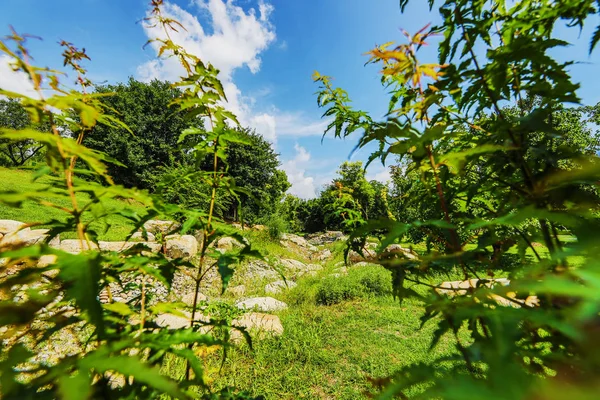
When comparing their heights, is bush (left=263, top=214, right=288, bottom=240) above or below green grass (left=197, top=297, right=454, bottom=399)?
above

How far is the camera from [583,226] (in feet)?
1.58

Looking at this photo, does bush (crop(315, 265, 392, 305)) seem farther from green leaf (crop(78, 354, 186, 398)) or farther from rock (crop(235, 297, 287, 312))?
green leaf (crop(78, 354, 186, 398))

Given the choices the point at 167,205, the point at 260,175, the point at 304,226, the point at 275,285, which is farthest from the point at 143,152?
the point at 167,205

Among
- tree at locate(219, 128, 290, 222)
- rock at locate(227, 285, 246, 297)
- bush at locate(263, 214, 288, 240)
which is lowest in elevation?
rock at locate(227, 285, 246, 297)

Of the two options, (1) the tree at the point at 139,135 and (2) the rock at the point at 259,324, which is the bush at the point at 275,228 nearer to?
(2) the rock at the point at 259,324

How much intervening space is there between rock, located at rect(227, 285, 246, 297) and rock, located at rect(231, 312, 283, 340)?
1875 millimetres

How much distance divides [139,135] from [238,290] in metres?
21.2

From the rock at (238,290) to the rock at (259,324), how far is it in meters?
1.87

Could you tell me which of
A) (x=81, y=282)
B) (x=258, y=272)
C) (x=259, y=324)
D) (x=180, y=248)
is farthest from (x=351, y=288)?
(x=81, y=282)

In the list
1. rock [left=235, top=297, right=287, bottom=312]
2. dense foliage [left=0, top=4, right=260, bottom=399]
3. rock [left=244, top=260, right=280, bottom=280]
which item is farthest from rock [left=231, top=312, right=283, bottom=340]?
rock [left=244, top=260, right=280, bottom=280]

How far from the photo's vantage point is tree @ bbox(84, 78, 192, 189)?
2038cm

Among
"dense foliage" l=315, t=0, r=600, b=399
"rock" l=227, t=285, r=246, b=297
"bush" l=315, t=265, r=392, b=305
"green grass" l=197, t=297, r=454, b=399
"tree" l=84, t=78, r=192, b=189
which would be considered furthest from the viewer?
"tree" l=84, t=78, r=192, b=189

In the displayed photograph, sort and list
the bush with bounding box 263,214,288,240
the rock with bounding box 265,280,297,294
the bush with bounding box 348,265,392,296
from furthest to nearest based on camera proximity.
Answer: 1. the bush with bounding box 263,214,288,240
2. the rock with bounding box 265,280,297,294
3. the bush with bounding box 348,265,392,296

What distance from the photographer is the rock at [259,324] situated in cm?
375
